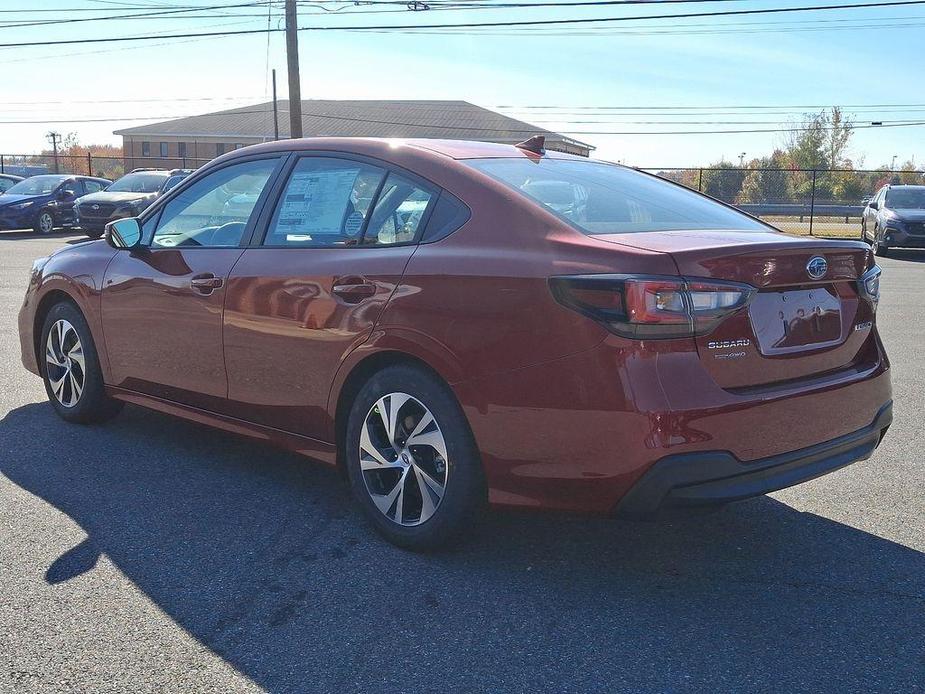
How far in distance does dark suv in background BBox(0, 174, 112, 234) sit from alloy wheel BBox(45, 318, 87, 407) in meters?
19.7

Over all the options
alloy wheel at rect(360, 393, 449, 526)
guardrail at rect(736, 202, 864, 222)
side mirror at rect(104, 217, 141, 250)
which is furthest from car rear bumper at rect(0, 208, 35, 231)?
guardrail at rect(736, 202, 864, 222)

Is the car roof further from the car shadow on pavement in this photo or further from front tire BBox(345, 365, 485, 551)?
the car shadow on pavement

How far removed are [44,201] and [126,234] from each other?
21.2 metres

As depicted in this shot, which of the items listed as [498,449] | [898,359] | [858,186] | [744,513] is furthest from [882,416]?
[858,186]

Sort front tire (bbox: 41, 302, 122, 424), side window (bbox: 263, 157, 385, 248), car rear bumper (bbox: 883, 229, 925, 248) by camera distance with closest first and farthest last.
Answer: side window (bbox: 263, 157, 385, 248), front tire (bbox: 41, 302, 122, 424), car rear bumper (bbox: 883, 229, 925, 248)

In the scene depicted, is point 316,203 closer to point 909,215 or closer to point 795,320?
point 795,320

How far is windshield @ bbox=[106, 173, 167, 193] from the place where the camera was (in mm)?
24203

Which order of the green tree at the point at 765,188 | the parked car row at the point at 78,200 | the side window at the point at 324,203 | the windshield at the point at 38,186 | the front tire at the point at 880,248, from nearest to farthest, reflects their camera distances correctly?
the side window at the point at 324,203
the front tire at the point at 880,248
the parked car row at the point at 78,200
the windshield at the point at 38,186
the green tree at the point at 765,188

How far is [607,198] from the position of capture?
4.06 metres

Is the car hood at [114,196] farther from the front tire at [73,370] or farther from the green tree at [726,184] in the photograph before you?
the green tree at [726,184]

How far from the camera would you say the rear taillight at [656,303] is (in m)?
3.13

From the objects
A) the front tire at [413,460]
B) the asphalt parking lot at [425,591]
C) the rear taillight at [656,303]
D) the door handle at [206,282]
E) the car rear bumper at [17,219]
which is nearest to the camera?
the asphalt parking lot at [425,591]

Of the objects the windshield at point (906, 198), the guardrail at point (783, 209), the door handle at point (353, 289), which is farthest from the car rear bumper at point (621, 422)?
the guardrail at point (783, 209)

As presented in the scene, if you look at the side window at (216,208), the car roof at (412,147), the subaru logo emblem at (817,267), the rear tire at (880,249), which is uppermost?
the car roof at (412,147)
